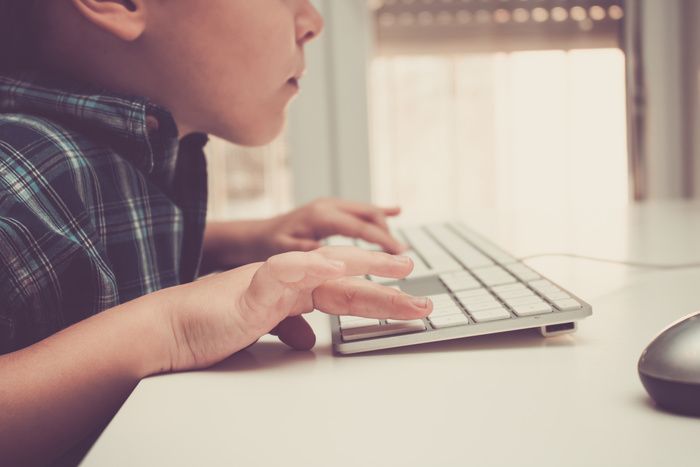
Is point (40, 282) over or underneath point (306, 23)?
underneath

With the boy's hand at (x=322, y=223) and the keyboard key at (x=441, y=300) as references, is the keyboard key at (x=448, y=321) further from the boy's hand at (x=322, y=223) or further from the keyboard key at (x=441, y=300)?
the boy's hand at (x=322, y=223)

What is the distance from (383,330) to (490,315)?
0.07 metres

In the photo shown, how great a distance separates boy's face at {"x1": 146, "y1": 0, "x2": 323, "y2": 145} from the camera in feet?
2.19

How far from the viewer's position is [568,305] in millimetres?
419

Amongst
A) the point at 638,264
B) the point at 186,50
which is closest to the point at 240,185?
the point at 186,50

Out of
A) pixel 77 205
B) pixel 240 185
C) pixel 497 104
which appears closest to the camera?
pixel 77 205

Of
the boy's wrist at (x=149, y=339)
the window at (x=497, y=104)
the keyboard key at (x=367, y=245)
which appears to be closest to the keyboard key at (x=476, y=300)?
the boy's wrist at (x=149, y=339)

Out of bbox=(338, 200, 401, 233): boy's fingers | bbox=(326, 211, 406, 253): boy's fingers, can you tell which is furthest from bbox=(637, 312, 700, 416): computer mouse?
bbox=(338, 200, 401, 233): boy's fingers

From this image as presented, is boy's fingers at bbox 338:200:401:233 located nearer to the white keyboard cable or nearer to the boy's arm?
the white keyboard cable

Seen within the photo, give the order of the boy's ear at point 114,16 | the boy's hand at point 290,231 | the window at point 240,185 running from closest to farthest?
the boy's ear at point 114,16 → the boy's hand at point 290,231 → the window at point 240,185

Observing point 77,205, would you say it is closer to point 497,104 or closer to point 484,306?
point 484,306

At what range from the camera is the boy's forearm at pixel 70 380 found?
1.24ft

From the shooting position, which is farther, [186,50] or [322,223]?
[322,223]

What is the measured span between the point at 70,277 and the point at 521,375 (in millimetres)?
334
